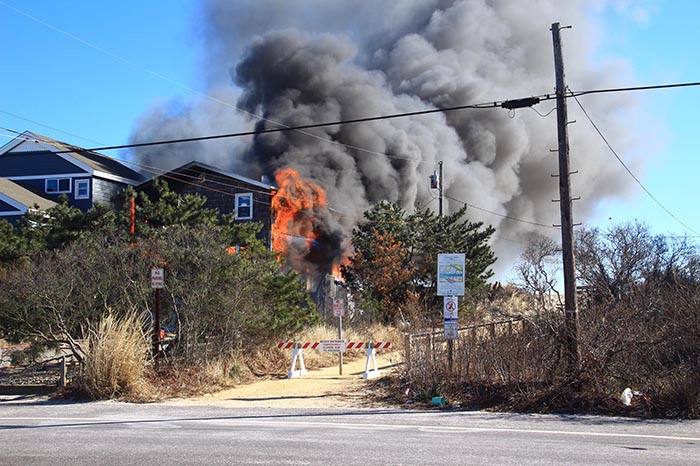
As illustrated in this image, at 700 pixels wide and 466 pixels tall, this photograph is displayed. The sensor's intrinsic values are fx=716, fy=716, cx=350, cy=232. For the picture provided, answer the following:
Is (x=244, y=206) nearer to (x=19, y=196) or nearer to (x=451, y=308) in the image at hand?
(x=19, y=196)

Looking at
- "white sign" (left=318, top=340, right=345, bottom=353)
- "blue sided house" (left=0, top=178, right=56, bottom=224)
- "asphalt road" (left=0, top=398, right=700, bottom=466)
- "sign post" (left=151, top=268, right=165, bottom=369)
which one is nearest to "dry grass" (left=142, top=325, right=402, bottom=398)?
"sign post" (left=151, top=268, right=165, bottom=369)

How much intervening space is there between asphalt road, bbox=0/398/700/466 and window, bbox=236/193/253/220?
22144 millimetres

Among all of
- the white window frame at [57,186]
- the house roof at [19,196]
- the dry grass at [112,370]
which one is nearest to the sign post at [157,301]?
the dry grass at [112,370]

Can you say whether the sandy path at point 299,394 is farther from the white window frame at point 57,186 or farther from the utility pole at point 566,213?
the white window frame at point 57,186

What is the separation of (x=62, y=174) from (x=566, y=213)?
27832 millimetres

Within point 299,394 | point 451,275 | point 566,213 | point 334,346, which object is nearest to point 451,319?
point 451,275

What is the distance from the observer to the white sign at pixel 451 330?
12867 millimetres

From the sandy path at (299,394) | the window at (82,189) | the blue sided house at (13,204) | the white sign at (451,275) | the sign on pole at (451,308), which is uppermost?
the window at (82,189)

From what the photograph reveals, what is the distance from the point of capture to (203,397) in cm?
1385

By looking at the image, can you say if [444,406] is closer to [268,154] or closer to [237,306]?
[237,306]

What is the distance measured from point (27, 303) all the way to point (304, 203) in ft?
74.1

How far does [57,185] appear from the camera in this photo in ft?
113

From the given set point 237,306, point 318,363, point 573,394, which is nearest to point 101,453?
point 573,394

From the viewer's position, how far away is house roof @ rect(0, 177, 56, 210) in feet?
102
